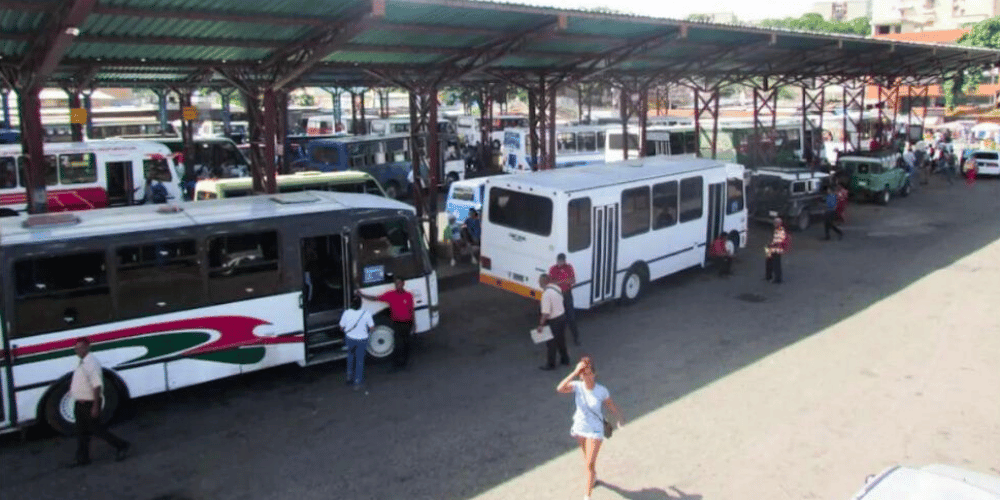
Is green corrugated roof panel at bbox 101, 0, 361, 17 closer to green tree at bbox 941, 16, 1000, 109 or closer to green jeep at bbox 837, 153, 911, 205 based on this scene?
green jeep at bbox 837, 153, 911, 205

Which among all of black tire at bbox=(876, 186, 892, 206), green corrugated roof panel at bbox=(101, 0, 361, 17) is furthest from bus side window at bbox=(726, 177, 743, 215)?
black tire at bbox=(876, 186, 892, 206)

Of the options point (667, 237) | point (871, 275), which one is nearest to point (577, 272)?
point (667, 237)

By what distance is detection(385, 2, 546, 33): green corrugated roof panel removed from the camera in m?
13.4

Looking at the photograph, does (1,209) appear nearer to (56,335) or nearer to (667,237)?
(56,335)

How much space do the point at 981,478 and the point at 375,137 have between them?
26.3 meters

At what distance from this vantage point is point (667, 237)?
51.0 feet

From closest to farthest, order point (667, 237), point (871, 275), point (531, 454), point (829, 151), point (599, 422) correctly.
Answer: point (599, 422) → point (531, 454) → point (667, 237) → point (871, 275) → point (829, 151)

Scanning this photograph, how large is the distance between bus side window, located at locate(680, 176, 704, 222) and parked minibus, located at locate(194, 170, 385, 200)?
29.6 ft

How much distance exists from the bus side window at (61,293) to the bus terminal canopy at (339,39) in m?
3.53

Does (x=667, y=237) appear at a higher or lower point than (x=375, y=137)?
lower

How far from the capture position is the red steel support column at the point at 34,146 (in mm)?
12289

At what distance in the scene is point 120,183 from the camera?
21.8 m

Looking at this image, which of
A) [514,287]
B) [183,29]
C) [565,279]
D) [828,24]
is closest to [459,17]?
[183,29]

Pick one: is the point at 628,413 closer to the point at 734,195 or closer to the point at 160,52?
the point at 734,195
